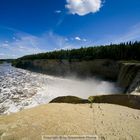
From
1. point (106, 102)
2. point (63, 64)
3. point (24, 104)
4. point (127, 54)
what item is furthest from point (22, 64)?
point (106, 102)

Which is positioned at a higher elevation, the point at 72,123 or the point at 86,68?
the point at 72,123

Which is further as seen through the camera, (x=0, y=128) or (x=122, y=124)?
(x=122, y=124)

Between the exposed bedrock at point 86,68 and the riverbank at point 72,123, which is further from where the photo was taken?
the exposed bedrock at point 86,68

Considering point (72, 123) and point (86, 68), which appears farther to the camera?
point (86, 68)

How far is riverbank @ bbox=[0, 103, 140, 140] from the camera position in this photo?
313 inches

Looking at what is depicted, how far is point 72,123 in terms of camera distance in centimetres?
906

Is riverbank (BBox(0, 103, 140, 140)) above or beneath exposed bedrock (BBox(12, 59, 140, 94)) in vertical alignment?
above

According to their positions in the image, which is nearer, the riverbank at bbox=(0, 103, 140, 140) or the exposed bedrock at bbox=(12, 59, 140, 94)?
the riverbank at bbox=(0, 103, 140, 140)

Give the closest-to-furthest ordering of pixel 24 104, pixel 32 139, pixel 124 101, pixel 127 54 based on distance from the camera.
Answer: pixel 32 139
pixel 124 101
pixel 24 104
pixel 127 54

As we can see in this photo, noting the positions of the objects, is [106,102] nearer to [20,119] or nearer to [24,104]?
[20,119]

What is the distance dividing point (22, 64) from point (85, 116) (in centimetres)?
10925

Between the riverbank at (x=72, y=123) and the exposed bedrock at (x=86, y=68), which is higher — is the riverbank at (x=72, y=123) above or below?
above

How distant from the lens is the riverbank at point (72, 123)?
26.1ft

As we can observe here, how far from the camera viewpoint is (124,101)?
1380 centimetres
